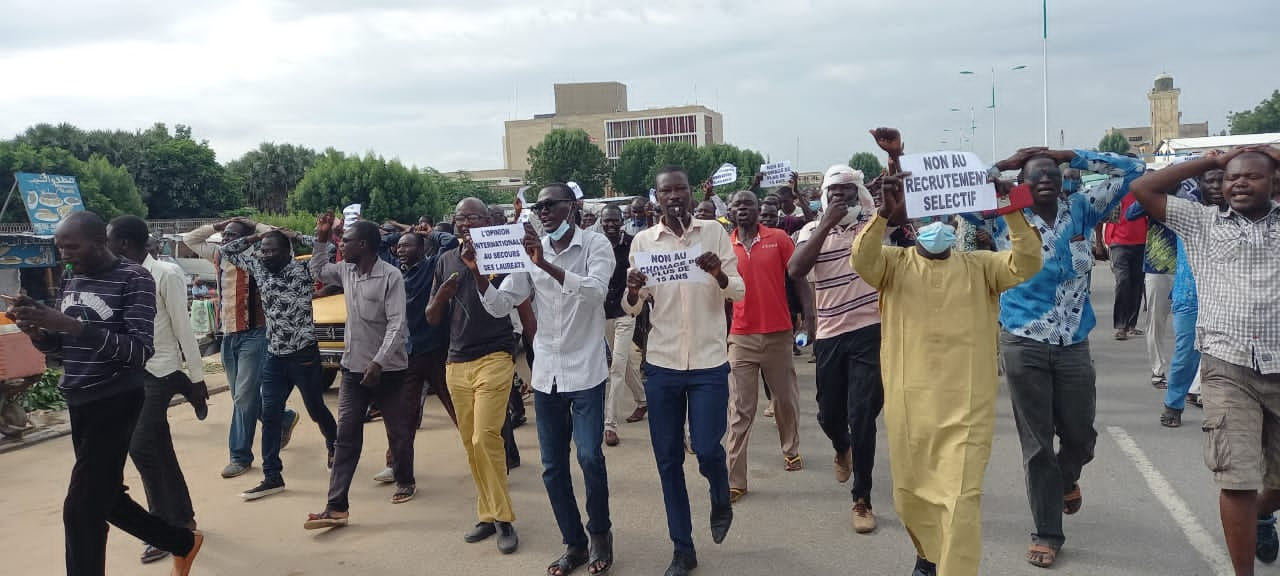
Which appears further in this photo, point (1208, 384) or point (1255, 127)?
point (1255, 127)

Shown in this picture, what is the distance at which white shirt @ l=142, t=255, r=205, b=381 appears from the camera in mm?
5445

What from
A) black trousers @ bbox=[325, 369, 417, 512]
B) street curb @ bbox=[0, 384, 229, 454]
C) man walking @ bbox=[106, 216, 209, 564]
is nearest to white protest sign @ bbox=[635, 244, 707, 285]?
black trousers @ bbox=[325, 369, 417, 512]

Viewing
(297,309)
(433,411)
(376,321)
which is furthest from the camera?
(433,411)

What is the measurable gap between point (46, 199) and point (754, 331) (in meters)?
18.6

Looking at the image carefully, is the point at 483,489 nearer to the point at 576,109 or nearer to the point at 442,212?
the point at 442,212

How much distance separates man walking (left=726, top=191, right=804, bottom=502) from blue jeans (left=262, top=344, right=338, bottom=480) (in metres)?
3.02

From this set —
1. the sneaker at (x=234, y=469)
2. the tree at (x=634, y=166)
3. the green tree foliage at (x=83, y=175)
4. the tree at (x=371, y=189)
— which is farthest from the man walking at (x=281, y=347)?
the tree at (x=634, y=166)

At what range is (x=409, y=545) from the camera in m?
5.25

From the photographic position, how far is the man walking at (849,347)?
5.07m

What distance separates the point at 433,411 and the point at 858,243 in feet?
20.5

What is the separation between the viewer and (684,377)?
459 cm

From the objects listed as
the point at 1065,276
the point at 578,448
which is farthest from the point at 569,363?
the point at 1065,276

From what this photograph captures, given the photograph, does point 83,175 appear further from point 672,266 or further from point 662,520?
point 672,266

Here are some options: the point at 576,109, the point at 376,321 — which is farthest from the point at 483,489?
the point at 576,109
